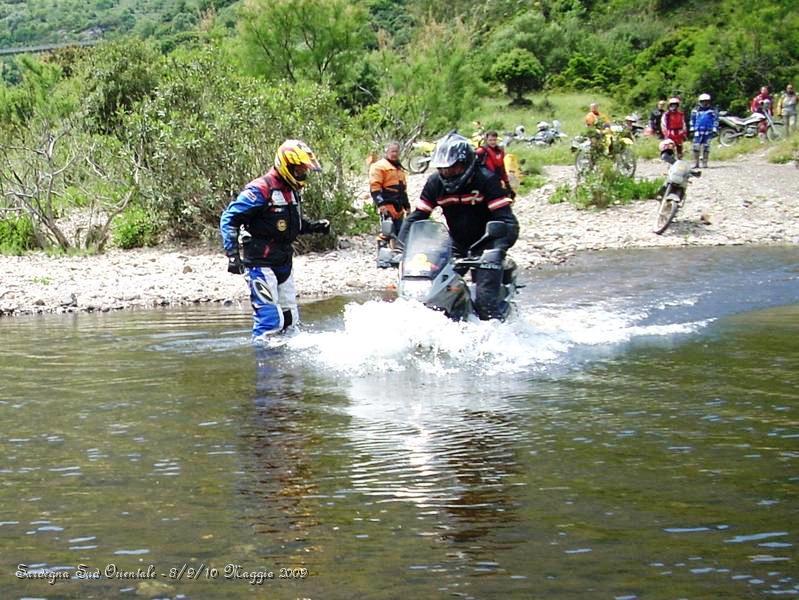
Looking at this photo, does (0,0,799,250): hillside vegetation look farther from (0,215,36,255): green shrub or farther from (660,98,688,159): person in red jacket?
(660,98,688,159): person in red jacket

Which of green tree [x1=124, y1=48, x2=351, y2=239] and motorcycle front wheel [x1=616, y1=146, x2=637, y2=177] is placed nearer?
green tree [x1=124, y1=48, x2=351, y2=239]

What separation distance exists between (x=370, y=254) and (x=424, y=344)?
867 centimetres

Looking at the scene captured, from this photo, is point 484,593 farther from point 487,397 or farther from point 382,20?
point 382,20

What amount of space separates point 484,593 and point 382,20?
7903 cm

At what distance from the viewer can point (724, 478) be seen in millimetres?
5645

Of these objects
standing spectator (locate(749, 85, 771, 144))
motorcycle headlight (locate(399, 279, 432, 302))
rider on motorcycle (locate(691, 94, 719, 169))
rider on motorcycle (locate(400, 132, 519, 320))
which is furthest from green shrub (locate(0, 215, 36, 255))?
standing spectator (locate(749, 85, 771, 144))

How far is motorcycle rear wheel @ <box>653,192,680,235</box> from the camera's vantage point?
19453 mm

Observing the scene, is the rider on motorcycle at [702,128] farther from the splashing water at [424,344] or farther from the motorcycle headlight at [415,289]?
the motorcycle headlight at [415,289]

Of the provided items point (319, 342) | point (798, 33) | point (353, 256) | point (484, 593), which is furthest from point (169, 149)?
point (798, 33)

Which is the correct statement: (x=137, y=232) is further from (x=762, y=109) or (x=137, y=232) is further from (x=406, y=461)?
(x=762, y=109)

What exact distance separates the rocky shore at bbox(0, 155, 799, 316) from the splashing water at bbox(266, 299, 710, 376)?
4.10m

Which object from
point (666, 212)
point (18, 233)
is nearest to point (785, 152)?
point (666, 212)

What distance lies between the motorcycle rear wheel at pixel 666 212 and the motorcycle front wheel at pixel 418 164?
9487 millimetres

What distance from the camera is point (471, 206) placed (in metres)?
9.84
